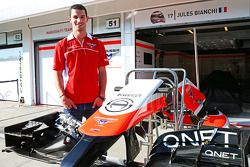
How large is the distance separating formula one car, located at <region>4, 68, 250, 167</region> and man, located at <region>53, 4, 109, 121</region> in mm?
176

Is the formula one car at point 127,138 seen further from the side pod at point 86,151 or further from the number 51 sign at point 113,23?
the number 51 sign at point 113,23

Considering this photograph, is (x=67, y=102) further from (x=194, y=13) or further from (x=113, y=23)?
(x=113, y=23)

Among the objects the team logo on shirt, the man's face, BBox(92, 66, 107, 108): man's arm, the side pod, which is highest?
the man's face

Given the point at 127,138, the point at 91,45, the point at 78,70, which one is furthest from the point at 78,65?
the point at 127,138

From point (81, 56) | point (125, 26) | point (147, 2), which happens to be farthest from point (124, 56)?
point (81, 56)

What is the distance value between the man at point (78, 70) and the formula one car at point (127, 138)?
18 cm

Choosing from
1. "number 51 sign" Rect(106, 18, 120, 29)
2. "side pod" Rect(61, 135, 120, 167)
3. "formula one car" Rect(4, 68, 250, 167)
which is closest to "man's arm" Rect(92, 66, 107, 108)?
"formula one car" Rect(4, 68, 250, 167)

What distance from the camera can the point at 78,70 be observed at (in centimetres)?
256

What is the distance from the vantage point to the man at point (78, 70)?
256 cm

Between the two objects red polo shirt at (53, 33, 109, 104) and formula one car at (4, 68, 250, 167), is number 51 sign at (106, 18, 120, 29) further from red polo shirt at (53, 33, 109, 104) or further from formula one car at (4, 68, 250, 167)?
formula one car at (4, 68, 250, 167)

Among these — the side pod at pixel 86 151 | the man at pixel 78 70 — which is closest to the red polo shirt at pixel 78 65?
the man at pixel 78 70

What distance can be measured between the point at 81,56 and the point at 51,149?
3.03ft

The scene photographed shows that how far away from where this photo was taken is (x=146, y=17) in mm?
6492

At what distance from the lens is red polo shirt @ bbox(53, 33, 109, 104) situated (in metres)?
2.56
